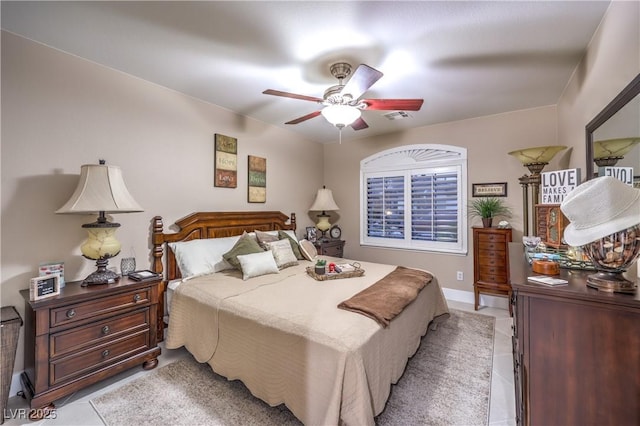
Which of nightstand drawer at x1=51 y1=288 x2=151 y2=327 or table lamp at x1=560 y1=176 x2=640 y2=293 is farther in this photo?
nightstand drawer at x1=51 y1=288 x2=151 y2=327

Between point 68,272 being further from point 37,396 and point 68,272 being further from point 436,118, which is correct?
point 436,118

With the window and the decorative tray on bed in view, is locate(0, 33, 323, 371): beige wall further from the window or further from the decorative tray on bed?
the window

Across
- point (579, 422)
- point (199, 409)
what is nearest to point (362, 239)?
point (199, 409)

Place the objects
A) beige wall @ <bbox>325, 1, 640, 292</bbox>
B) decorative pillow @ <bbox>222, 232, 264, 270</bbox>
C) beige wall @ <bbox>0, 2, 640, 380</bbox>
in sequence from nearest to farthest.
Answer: beige wall @ <bbox>325, 1, 640, 292</bbox>
beige wall @ <bbox>0, 2, 640, 380</bbox>
decorative pillow @ <bbox>222, 232, 264, 270</bbox>

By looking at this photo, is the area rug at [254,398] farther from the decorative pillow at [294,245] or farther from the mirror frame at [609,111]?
the mirror frame at [609,111]

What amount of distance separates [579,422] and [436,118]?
11.8 ft

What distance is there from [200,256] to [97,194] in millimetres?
→ 1082

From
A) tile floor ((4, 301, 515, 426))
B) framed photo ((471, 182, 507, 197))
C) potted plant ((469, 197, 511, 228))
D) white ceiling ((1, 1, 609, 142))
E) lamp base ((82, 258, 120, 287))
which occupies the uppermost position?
white ceiling ((1, 1, 609, 142))

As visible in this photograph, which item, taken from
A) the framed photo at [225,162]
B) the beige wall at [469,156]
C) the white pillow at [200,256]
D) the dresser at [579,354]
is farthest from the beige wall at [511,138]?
the white pillow at [200,256]

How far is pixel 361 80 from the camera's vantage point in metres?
1.99

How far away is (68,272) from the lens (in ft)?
7.54

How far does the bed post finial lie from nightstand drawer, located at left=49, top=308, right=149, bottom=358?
21.4 inches

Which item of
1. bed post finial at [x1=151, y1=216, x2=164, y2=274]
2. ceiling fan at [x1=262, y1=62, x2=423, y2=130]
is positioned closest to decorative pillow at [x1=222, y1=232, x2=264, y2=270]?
bed post finial at [x1=151, y1=216, x2=164, y2=274]

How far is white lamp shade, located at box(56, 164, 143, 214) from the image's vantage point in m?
2.05
